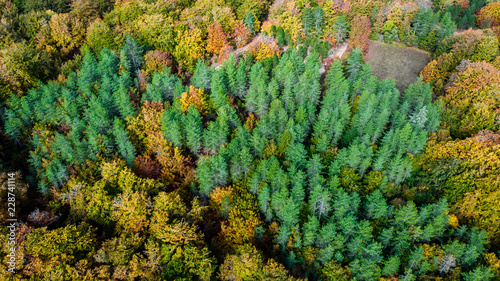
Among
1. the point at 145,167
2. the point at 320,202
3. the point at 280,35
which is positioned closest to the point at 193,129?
the point at 145,167

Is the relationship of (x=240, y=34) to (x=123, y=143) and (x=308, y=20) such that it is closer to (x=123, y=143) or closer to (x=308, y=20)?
(x=308, y=20)

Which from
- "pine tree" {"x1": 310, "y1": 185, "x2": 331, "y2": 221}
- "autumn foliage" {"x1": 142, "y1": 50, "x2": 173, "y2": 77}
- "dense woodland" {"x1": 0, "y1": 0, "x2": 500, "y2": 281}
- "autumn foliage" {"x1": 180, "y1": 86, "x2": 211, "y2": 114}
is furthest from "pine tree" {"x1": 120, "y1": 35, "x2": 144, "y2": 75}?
"pine tree" {"x1": 310, "y1": 185, "x2": 331, "y2": 221}

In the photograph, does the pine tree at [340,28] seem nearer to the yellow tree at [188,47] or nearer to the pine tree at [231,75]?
the pine tree at [231,75]

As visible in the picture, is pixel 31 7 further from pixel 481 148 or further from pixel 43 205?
pixel 481 148

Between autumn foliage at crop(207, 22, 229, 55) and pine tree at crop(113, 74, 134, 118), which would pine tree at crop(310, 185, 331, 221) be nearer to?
pine tree at crop(113, 74, 134, 118)

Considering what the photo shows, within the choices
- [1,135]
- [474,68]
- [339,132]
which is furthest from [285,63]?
[1,135]
